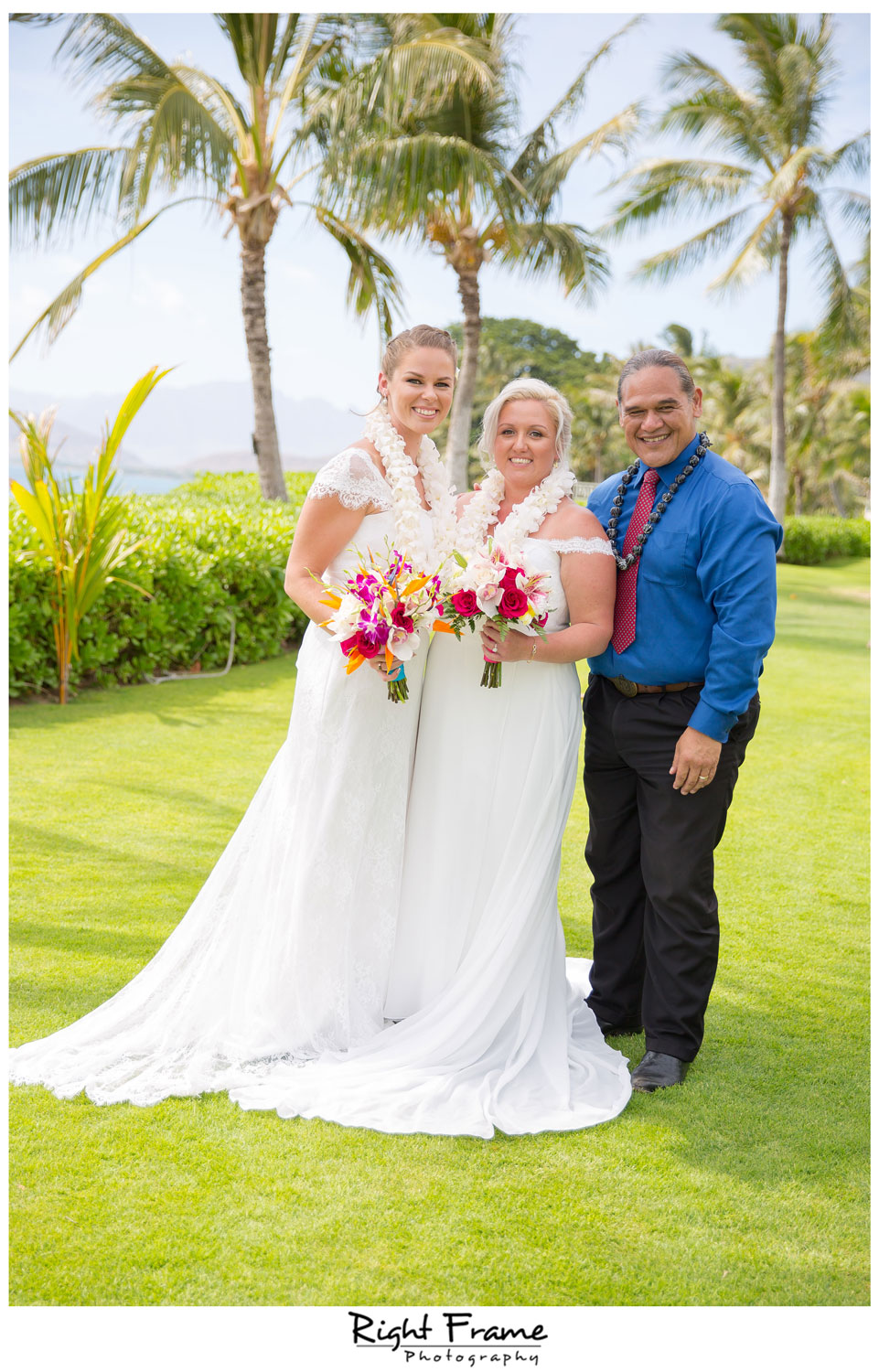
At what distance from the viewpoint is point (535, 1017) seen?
149 inches

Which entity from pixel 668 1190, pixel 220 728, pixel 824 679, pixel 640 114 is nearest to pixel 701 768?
pixel 668 1190

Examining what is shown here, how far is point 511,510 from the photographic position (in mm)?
3895

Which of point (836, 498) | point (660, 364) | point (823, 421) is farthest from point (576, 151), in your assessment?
point (836, 498)

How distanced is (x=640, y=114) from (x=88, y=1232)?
20432 millimetres

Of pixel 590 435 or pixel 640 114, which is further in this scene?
pixel 590 435

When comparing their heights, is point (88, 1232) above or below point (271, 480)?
below

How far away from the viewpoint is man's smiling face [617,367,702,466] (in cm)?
368

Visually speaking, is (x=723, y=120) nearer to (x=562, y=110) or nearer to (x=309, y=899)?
(x=562, y=110)

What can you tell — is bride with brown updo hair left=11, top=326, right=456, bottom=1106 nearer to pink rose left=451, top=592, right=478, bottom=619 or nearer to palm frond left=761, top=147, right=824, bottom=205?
pink rose left=451, top=592, right=478, bottom=619

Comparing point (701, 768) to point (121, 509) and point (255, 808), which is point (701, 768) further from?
point (121, 509)

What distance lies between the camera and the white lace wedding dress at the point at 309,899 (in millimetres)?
3822

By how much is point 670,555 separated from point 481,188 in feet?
46.4

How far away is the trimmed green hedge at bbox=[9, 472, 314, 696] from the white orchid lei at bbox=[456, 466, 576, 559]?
231 inches

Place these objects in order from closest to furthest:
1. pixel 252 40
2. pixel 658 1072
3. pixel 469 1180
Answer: pixel 469 1180, pixel 658 1072, pixel 252 40
